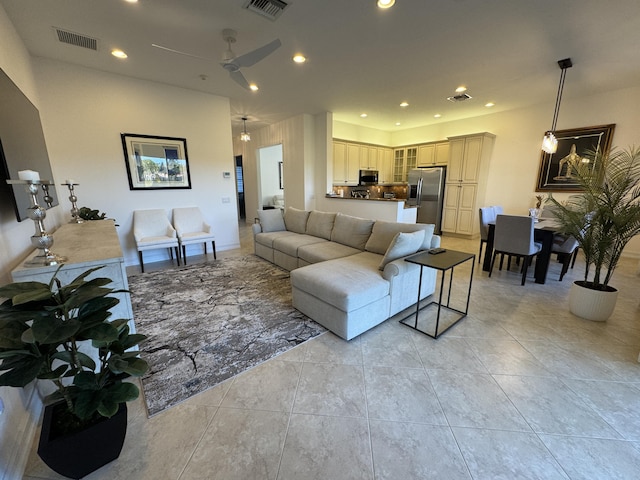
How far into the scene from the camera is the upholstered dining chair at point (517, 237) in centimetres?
330

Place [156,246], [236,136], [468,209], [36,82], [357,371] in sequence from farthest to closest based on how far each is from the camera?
1. [236,136]
2. [468,209]
3. [156,246]
4. [36,82]
5. [357,371]

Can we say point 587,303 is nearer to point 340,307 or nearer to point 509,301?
point 509,301

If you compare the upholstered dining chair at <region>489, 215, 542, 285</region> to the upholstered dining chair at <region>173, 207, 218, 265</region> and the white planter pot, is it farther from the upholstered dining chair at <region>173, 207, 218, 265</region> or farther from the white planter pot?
the upholstered dining chair at <region>173, 207, 218, 265</region>

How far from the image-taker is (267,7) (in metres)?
2.28

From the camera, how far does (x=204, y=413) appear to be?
5.15 feet

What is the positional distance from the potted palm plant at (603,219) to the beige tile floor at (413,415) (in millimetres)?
326

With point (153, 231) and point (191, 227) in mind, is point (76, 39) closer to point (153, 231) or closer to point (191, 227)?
point (153, 231)

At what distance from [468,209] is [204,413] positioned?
652 centimetres

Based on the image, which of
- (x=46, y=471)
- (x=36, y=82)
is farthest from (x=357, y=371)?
(x=36, y=82)

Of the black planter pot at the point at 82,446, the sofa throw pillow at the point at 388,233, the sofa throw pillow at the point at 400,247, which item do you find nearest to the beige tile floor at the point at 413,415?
the black planter pot at the point at 82,446

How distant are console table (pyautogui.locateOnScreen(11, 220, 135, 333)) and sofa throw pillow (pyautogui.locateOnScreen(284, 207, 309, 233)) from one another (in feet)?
8.63

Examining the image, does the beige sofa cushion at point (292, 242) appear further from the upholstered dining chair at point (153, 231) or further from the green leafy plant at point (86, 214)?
the green leafy plant at point (86, 214)

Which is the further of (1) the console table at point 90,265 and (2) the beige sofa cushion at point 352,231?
(2) the beige sofa cushion at point 352,231

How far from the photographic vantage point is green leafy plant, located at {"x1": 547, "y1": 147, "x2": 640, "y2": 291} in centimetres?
229
